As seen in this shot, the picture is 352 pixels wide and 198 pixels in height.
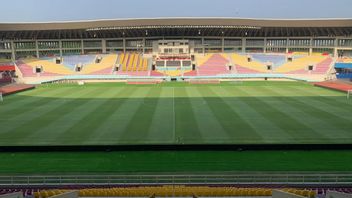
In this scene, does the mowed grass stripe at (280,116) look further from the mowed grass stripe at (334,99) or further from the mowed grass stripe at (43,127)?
the mowed grass stripe at (43,127)

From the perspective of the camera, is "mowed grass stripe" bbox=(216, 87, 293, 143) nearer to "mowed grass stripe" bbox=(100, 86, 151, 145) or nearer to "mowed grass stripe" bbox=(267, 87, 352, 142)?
"mowed grass stripe" bbox=(267, 87, 352, 142)

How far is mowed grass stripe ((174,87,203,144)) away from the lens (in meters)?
21.2

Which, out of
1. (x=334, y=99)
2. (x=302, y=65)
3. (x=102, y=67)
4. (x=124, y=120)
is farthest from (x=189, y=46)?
(x=124, y=120)

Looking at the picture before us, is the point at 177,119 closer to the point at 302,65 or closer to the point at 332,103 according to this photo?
the point at 332,103

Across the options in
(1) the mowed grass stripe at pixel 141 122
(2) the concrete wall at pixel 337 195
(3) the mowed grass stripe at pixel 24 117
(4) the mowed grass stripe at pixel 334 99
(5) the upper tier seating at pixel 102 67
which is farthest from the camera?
(5) the upper tier seating at pixel 102 67

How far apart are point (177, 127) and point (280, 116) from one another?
30.7ft

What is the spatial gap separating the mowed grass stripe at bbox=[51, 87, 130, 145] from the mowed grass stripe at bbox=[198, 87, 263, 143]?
10098mm

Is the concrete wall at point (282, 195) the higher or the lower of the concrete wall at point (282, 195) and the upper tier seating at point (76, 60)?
the lower

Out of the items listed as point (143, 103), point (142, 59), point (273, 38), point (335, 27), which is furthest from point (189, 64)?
point (143, 103)

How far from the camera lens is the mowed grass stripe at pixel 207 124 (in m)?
21.3

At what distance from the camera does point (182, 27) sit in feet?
233

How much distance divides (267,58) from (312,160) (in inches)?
2230

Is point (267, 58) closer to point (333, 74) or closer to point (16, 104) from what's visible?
point (333, 74)

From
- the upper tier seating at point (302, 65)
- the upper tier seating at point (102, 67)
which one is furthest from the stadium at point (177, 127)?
the upper tier seating at point (302, 65)
